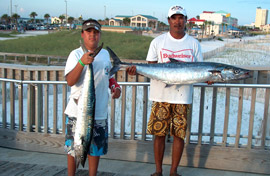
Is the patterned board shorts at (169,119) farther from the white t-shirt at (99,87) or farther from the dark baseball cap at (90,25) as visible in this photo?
the dark baseball cap at (90,25)

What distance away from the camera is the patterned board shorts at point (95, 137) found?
2686mm

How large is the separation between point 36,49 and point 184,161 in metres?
29.8

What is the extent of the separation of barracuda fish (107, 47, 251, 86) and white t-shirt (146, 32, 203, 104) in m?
0.17

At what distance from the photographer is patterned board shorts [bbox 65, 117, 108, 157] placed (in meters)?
2.69

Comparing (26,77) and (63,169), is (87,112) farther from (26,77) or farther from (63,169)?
(26,77)

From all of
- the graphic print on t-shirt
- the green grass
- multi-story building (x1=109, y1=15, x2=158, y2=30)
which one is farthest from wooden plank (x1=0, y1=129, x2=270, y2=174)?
multi-story building (x1=109, y1=15, x2=158, y2=30)

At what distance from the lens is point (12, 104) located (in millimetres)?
4277

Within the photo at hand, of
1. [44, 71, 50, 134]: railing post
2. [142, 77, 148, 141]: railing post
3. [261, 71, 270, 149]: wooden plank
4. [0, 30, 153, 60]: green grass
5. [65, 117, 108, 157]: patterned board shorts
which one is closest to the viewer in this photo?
[65, 117, 108, 157]: patterned board shorts

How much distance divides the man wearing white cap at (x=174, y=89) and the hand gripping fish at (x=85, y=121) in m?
0.74

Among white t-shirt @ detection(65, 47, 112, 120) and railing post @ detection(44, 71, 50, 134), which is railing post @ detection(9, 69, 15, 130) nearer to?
railing post @ detection(44, 71, 50, 134)

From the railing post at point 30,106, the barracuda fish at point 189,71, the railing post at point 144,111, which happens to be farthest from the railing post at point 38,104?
the barracuda fish at point 189,71

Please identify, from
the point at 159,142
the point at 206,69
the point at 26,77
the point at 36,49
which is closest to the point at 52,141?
the point at 26,77

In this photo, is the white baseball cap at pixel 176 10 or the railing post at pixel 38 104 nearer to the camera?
the white baseball cap at pixel 176 10

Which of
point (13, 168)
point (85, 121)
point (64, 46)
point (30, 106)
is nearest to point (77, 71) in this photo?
point (85, 121)
